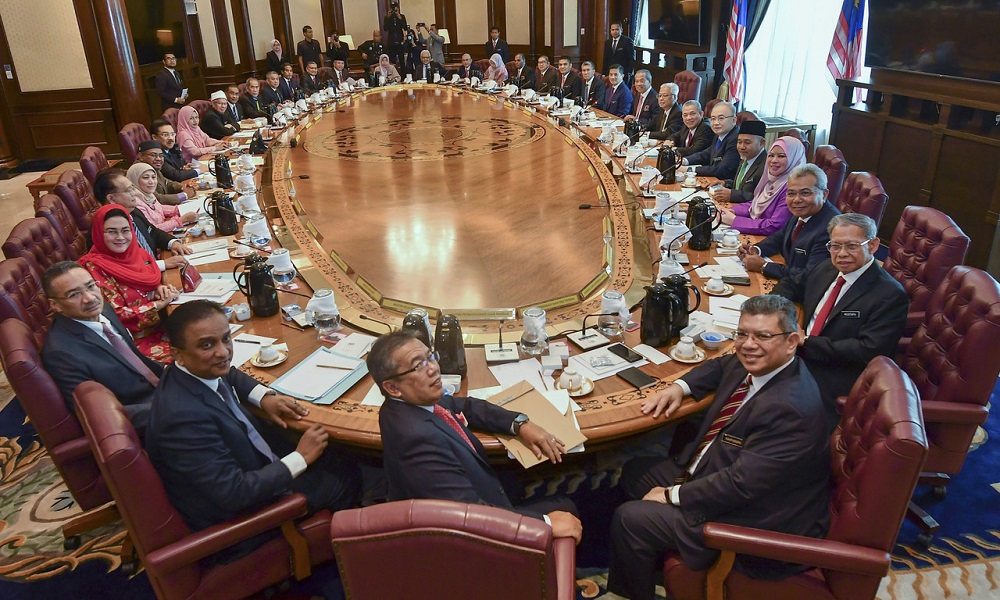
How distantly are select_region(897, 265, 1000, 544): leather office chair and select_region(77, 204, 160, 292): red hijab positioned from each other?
295 cm

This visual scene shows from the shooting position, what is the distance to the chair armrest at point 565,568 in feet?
4.82

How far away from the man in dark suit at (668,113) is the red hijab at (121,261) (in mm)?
4083

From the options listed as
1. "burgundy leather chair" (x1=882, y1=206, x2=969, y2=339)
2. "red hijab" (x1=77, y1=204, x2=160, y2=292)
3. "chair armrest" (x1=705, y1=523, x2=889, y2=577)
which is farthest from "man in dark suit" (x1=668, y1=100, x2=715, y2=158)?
"chair armrest" (x1=705, y1=523, x2=889, y2=577)

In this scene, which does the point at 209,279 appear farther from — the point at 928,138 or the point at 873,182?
the point at 928,138

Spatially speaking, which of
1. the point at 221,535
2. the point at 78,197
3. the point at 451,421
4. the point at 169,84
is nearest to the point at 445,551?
the point at 451,421

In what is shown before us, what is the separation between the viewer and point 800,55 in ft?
22.0

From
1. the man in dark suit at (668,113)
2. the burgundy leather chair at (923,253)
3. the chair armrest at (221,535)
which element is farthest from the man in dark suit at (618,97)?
the chair armrest at (221,535)

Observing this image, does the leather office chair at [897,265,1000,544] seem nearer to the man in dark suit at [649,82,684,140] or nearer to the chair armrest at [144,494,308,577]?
the chair armrest at [144,494,308,577]

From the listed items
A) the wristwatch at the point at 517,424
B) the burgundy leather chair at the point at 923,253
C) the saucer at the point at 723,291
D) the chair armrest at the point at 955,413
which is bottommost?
the chair armrest at the point at 955,413

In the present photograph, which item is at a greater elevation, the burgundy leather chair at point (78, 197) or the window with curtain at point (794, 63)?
the window with curtain at point (794, 63)

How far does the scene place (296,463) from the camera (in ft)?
6.04

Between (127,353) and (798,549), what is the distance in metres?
2.19

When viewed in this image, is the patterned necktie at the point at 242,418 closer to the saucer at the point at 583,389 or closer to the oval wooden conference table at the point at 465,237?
the oval wooden conference table at the point at 465,237

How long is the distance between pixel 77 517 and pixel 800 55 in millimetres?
7054
